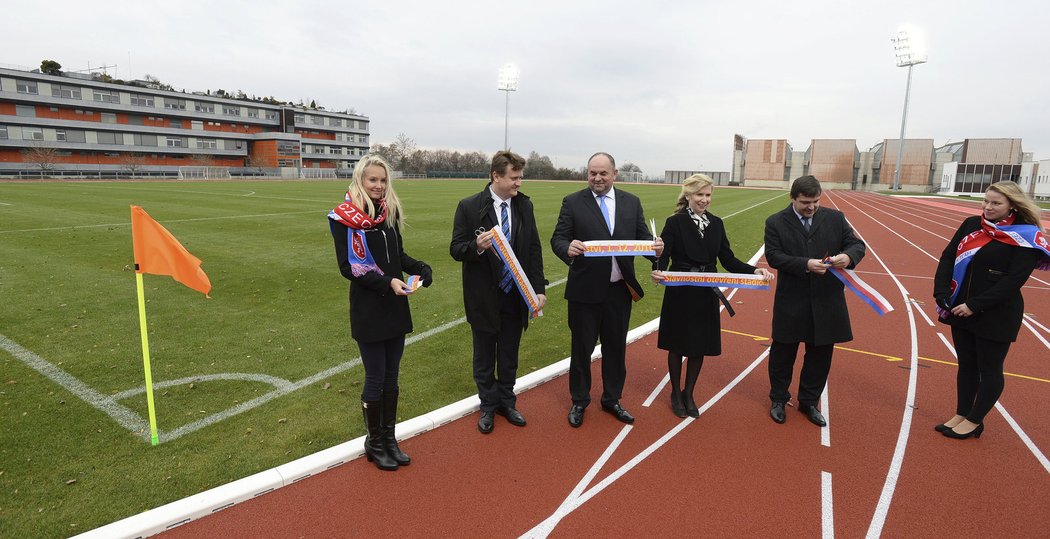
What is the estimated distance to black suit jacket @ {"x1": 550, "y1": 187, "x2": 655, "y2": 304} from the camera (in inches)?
164

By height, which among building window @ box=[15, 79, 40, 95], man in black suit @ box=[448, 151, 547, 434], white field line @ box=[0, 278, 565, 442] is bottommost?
white field line @ box=[0, 278, 565, 442]

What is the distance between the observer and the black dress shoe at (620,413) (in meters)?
4.46

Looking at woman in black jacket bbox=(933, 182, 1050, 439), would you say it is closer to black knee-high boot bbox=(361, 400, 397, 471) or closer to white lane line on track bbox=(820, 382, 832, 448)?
white lane line on track bbox=(820, 382, 832, 448)

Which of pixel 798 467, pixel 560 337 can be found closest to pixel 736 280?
pixel 798 467

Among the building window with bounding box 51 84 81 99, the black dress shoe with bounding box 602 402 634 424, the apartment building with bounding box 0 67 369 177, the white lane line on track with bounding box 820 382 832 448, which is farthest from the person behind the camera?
the building window with bounding box 51 84 81 99

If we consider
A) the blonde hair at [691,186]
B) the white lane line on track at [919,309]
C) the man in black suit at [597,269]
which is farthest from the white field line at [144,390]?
the white lane line on track at [919,309]

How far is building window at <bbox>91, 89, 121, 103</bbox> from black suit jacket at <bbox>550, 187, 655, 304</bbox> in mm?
88506

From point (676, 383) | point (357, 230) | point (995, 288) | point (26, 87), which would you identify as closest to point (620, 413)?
point (676, 383)

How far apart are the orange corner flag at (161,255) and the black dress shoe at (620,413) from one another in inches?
128

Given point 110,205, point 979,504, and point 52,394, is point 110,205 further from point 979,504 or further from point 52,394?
point 979,504

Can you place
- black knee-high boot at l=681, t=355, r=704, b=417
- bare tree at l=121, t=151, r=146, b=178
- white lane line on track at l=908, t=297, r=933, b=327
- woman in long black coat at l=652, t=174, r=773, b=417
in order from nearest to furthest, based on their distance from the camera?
woman in long black coat at l=652, t=174, r=773, b=417
black knee-high boot at l=681, t=355, r=704, b=417
white lane line on track at l=908, t=297, r=933, b=327
bare tree at l=121, t=151, r=146, b=178

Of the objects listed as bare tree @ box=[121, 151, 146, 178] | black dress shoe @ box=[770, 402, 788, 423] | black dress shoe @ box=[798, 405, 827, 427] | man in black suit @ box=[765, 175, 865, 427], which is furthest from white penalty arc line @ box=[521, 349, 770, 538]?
bare tree @ box=[121, 151, 146, 178]

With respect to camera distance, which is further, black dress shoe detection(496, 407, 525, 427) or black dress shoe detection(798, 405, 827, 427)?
black dress shoe detection(798, 405, 827, 427)

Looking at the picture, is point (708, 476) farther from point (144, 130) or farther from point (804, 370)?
point (144, 130)
